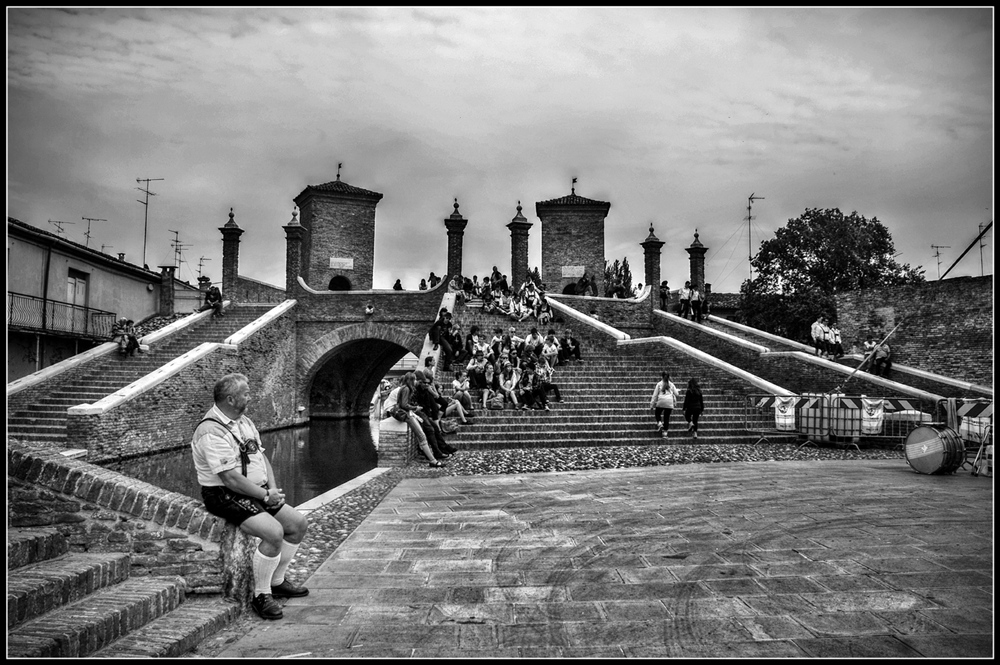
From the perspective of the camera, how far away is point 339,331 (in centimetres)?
2438

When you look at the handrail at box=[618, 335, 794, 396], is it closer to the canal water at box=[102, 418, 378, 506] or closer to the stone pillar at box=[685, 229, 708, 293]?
the canal water at box=[102, 418, 378, 506]

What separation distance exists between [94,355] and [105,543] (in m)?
15.6

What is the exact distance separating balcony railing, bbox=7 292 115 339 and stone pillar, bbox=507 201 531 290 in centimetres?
1536

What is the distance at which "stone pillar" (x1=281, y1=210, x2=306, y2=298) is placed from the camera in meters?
24.6

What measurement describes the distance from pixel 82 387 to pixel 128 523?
14400mm

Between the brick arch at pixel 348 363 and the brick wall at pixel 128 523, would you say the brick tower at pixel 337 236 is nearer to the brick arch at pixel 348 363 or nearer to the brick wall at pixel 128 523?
the brick arch at pixel 348 363

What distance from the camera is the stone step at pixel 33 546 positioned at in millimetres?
3244

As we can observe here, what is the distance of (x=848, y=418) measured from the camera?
40.0 ft

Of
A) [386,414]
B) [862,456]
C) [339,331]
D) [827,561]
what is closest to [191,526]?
[827,561]

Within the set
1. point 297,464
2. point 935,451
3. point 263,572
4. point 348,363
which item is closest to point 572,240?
point 348,363

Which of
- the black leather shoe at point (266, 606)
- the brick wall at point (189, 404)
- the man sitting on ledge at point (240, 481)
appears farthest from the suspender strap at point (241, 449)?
the brick wall at point (189, 404)

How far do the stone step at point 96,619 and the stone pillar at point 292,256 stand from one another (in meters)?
21.9

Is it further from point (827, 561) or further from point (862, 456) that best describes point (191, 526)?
point (862, 456)

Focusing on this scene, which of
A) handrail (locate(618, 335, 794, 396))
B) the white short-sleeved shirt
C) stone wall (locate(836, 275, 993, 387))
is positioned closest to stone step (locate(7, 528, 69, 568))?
the white short-sleeved shirt
